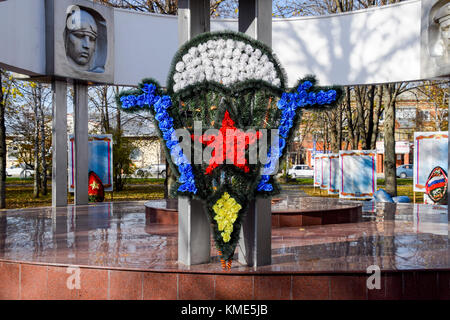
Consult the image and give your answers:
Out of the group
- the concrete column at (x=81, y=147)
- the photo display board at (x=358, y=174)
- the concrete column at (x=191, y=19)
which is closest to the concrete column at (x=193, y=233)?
the concrete column at (x=191, y=19)

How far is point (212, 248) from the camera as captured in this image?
6.06m

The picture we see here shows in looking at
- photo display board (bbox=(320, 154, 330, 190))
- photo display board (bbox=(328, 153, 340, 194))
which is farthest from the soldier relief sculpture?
photo display board (bbox=(320, 154, 330, 190))

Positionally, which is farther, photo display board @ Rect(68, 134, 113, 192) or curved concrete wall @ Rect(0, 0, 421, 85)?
photo display board @ Rect(68, 134, 113, 192)

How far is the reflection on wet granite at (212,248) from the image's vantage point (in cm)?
491

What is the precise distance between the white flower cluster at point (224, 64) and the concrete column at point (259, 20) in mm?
331

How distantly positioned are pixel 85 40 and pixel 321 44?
601cm

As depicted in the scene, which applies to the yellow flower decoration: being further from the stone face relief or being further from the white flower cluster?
the stone face relief

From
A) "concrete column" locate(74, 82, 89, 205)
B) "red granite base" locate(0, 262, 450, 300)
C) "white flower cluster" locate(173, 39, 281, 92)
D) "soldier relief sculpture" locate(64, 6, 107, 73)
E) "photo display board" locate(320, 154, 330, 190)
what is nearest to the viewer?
"red granite base" locate(0, 262, 450, 300)

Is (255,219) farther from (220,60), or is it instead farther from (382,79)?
(382,79)

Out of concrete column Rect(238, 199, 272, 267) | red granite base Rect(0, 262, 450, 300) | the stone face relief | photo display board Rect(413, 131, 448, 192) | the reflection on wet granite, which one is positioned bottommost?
red granite base Rect(0, 262, 450, 300)

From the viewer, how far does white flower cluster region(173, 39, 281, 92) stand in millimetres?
4805

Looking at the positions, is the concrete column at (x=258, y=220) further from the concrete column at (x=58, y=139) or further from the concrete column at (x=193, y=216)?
the concrete column at (x=58, y=139)

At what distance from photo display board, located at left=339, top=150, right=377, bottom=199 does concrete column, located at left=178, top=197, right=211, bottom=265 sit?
888 centimetres
